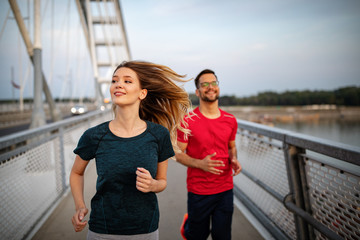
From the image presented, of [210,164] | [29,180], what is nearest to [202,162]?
[210,164]

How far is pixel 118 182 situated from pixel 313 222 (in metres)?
1.52

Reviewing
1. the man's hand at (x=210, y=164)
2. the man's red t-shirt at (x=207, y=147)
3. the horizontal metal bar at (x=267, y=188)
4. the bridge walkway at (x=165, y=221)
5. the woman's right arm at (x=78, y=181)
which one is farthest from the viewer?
the bridge walkway at (x=165, y=221)

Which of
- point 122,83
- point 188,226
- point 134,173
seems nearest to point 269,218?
point 188,226

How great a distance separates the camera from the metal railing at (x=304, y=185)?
145 centimetres

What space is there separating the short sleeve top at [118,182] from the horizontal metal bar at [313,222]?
1.22m

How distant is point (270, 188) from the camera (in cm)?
257

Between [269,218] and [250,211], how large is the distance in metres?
0.43

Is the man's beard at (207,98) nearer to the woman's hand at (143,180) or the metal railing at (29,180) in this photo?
the woman's hand at (143,180)

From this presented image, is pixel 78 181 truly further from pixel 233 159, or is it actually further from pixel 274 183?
pixel 274 183

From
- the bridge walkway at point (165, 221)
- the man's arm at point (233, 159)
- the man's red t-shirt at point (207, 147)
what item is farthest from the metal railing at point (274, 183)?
the man's red t-shirt at point (207, 147)

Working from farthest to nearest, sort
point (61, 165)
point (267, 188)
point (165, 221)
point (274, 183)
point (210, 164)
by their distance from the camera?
point (61, 165), point (165, 221), point (267, 188), point (274, 183), point (210, 164)

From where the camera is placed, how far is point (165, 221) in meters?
2.85

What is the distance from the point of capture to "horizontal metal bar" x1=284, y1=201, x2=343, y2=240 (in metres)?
1.60

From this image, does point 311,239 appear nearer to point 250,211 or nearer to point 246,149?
point 250,211
